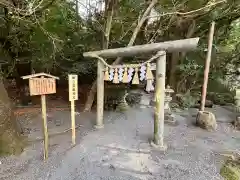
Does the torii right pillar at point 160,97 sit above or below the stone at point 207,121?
above

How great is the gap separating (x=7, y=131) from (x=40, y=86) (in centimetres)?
110

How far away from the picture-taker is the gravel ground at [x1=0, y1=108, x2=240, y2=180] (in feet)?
10.5

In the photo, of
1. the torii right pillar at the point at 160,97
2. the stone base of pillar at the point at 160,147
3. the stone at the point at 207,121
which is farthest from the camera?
the stone at the point at 207,121

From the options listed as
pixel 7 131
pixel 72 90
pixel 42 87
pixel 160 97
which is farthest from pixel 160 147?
pixel 7 131

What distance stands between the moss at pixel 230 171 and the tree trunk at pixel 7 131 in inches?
146

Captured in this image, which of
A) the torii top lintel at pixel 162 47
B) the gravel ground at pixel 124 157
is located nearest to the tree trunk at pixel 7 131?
the gravel ground at pixel 124 157

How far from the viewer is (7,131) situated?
12.1ft

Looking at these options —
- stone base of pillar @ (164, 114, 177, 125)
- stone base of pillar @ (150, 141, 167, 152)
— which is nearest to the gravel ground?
stone base of pillar @ (150, 141, 167, 152)

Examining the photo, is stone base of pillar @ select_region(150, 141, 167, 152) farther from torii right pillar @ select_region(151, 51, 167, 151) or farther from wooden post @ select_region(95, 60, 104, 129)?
wooden post @ select_region(95, 60, 104, 129)

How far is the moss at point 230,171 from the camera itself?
3318 mm

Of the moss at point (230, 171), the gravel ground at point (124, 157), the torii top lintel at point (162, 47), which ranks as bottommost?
the moss at point (230, 171)

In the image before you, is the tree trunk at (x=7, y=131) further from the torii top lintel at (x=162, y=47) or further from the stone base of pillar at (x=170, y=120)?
the stone base of pillar at (x=170, y=120)

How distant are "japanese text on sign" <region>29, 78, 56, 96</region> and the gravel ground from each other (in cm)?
123

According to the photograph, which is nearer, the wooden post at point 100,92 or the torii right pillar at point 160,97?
the torii right pillar at point 160,97
